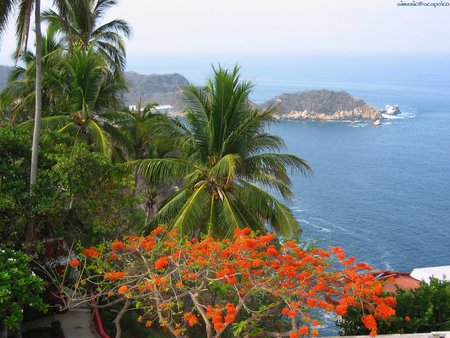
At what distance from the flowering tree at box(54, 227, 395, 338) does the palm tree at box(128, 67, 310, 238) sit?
6.76 feet

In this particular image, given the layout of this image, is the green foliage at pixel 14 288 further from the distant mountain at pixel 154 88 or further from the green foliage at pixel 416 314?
the distant mountain at pixel 154 88

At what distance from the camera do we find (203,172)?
44.7 feet

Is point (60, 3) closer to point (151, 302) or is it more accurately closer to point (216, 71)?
point (216, 71)

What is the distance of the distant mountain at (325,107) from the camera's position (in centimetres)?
10406

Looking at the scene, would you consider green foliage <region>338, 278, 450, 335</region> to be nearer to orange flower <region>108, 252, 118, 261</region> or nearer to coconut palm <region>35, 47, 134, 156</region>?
orange flower <region>108, 252, 118, 261</region>

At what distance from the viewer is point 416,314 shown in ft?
37.9

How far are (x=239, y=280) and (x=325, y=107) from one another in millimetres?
99405

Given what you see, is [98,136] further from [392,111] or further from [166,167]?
[392,111]

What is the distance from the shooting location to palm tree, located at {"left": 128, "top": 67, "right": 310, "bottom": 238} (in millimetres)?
13312

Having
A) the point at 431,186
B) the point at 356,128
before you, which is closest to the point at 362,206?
the point at 431,186

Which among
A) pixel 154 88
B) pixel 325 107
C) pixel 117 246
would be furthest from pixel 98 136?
pixel 154 88

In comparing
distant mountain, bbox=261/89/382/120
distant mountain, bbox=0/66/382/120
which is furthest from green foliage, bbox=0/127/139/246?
distant mountain, bbox=261/89/382/120

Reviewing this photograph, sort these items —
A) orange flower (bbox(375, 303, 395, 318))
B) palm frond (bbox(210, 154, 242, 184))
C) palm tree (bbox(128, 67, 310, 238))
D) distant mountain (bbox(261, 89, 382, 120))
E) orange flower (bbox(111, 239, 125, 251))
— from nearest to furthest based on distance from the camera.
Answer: orange flower (bbox(375, 303, 395, 318)), orange flower (bbox(111, 239, 125, 251)), palm frond (bbox(210, 154, 242, 184)), palm tree (bbox(128, 67, 310, 238)), distant mountain (bbox(261, 89, 382, 120))

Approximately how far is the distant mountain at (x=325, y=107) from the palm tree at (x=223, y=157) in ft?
291
